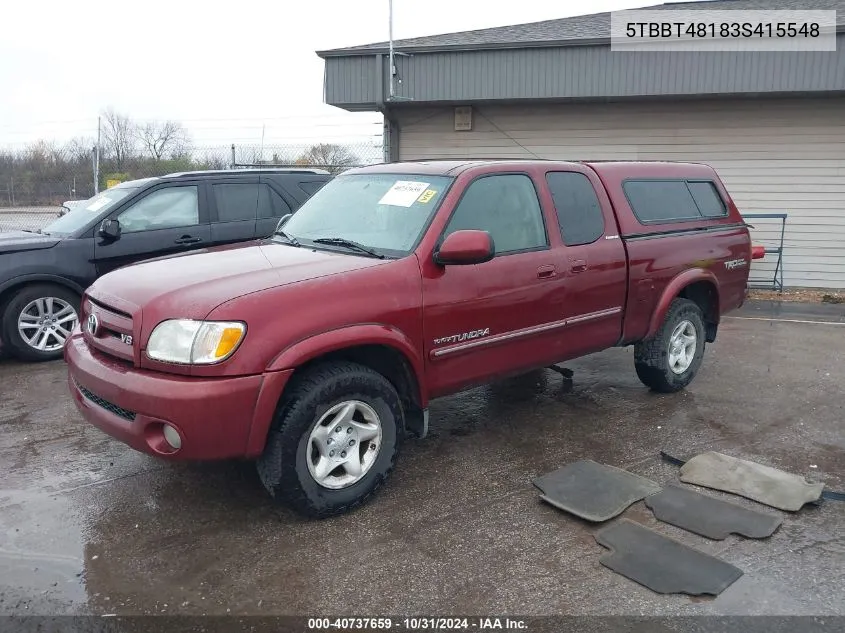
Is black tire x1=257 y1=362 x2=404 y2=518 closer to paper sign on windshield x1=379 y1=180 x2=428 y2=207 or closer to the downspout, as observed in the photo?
paper sign on windshield x1=379 y1=180 x2=428 y2=207

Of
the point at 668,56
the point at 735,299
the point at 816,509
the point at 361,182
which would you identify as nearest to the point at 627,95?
the point at 668,56

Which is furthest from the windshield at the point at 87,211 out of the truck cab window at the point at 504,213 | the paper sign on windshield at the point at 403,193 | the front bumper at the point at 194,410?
the truck cab window at the point at 504,213

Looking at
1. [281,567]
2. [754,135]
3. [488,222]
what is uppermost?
[754,135]

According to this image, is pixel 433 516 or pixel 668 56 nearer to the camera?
pixel 433 516

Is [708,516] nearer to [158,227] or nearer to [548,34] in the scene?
[158,227]

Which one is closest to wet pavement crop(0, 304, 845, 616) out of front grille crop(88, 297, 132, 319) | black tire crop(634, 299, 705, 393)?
black tire crop(634, 299, 705, 393)

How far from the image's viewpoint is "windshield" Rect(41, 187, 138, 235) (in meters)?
7.30

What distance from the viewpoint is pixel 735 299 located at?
6477 mm

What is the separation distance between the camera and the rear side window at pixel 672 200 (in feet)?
18.2

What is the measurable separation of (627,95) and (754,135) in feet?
7.96

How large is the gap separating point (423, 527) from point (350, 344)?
1042 mm

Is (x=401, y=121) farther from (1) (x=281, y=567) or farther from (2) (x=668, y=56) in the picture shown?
(1) (x=281, y=567)

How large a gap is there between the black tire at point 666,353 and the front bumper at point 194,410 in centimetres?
346

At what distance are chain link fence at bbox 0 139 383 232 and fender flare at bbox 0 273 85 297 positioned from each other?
5.80 metres
